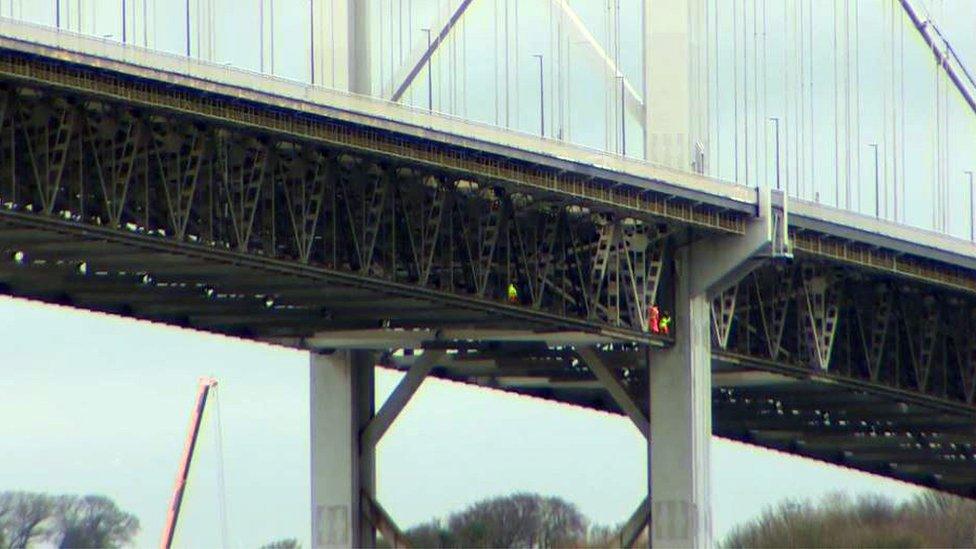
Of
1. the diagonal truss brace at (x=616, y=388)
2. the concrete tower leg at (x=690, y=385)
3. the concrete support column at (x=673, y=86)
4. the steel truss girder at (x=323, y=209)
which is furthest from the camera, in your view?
the diagonal truss brace at (x=616, y=388)

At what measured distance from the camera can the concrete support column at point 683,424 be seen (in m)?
95.4

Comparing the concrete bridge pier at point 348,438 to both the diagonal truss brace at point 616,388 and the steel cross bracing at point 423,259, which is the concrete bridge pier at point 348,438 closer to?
the steel cross bracing at point 423,259

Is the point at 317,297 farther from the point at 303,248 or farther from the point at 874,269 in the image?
the point at 874,269

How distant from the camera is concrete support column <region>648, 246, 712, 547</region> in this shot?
95438 mm

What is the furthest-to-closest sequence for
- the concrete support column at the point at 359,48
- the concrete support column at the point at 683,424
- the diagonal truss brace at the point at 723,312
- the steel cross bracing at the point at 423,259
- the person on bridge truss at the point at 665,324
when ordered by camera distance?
the diagonal truss brace at the point at 723,312 → the concrete support column at the point at 359,48 → the concrete support column at the point at 683,424 → the person on bridge truss at the point at 665,324 → the steel cross bracing at the point at 423,259

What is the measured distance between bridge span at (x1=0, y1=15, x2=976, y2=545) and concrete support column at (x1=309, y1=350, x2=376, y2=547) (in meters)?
0.09

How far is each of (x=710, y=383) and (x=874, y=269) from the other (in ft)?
19.5

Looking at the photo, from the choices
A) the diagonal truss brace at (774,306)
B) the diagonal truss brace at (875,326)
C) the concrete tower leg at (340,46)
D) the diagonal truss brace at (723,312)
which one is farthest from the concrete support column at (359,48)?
the diagonal truss brace at (875,326)

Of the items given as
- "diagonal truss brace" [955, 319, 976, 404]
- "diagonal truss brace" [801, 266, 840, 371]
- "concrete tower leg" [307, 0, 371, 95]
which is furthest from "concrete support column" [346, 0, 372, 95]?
"diagonal truss brace" [955, 319, 976, 404]

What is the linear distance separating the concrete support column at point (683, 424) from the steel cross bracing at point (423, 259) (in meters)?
0.90

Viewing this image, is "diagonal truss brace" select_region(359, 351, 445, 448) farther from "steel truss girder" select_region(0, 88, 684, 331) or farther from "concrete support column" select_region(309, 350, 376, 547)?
"steel truss girder" select_region(0, 88, 684, 331)

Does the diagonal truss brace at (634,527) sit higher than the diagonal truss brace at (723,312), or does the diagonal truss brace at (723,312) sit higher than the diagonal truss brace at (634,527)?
the diagonal truss brace at (723,312)

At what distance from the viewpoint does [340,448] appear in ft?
344

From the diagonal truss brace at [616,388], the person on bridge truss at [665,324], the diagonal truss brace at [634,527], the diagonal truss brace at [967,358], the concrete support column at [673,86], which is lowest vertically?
the diagonal truss brace at [634,527]
